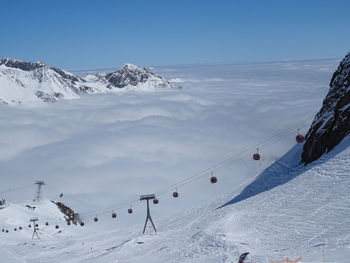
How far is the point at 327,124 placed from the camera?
46.5 m

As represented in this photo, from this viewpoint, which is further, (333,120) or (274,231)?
(333,120)

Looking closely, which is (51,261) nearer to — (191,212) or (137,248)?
(137,248)

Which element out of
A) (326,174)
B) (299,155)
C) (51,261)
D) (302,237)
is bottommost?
(51,261)

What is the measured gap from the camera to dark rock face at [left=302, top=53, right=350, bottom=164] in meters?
42.5

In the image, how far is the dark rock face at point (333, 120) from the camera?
4253cm

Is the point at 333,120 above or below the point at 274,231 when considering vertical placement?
above

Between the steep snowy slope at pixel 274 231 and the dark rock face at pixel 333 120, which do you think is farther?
the dark rock face at pixel 333 120

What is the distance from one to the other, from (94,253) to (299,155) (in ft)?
110

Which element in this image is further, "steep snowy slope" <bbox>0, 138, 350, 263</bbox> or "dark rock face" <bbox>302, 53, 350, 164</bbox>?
"dark rock face" <bbox>302, 53, 350, 164</bbox>

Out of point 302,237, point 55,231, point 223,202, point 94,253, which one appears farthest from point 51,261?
point 55,231

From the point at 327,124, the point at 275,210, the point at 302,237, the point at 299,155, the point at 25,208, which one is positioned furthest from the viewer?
the point at 25,208

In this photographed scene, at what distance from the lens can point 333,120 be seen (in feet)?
149

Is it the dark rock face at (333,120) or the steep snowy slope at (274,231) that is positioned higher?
the dark rock face at (333,120)

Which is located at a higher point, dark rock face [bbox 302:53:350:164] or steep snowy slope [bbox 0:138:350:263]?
dark rock face [bbox 302:53:350:164]
